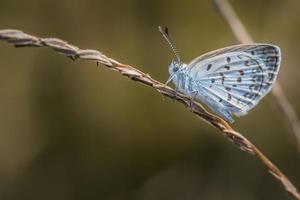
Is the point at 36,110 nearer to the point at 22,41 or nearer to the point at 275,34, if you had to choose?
the point at 275,34

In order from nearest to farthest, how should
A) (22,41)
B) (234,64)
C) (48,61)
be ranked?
1. (22,41)
2. (234,64)
3. (48,61)

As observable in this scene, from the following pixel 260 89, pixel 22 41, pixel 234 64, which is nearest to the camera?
pixel 22 41

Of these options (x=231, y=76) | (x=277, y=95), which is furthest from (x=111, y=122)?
(x=277, y=95)

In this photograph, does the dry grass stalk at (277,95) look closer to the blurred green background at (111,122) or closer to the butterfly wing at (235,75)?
the butterfly wing at (235,75)

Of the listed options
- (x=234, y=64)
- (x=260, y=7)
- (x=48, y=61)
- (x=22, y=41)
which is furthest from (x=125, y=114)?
(x=22, y=41)

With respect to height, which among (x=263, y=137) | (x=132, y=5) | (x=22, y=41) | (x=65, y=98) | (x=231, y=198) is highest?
(x=132, y=5)
